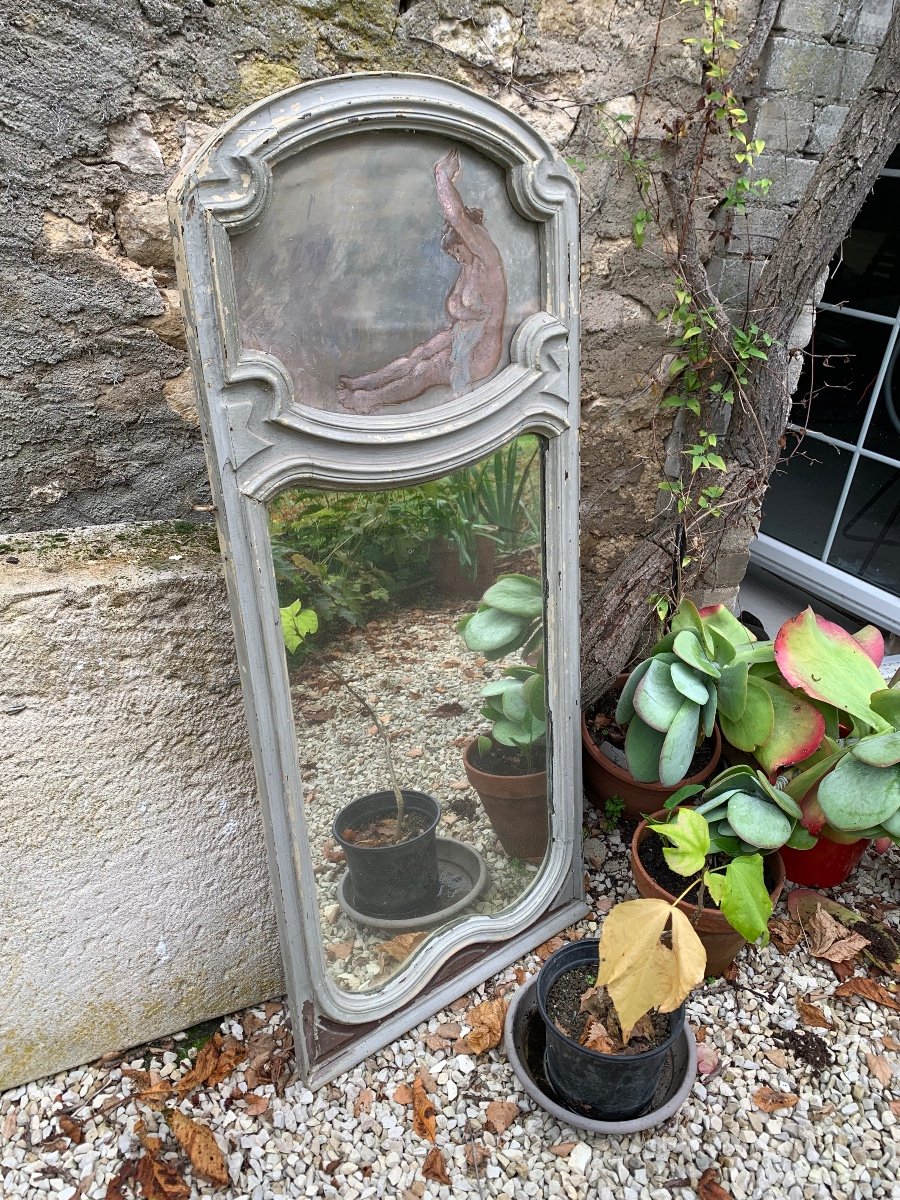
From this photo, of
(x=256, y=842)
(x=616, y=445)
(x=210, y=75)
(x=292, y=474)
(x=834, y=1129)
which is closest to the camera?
(x=292, y=474)

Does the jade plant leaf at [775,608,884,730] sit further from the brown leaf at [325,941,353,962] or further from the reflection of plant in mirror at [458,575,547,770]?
the brown leaf at [325,941,353,962]

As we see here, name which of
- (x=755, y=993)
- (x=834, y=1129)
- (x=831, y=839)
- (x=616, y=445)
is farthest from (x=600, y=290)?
(x=834, y=1129)

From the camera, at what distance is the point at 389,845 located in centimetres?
173

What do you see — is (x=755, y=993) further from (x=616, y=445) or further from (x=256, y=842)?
(x=616, y=445)

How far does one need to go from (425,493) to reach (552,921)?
117 centimetres

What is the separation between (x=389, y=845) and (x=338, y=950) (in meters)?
0.23

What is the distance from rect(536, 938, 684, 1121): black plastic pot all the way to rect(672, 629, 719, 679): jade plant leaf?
73cm

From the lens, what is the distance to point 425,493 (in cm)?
154

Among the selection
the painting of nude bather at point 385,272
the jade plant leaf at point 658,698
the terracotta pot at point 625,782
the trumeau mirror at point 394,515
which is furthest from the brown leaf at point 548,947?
the painting of nude bather at point 385,272

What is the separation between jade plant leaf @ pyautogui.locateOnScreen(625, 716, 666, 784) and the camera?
1983 mm

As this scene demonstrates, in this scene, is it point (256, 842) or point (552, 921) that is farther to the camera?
point (552, 921)

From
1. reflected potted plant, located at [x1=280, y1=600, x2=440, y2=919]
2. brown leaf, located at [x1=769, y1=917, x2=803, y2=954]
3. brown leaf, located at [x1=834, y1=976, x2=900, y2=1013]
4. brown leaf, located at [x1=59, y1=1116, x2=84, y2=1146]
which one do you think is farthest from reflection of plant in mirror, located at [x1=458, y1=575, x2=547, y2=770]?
brown leaf, located at [x1=59, y1=1116, x2=84, y2=1146]

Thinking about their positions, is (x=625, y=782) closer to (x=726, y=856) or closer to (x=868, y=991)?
(x=726, y=856)

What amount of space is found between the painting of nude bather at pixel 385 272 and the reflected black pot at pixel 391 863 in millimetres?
835
